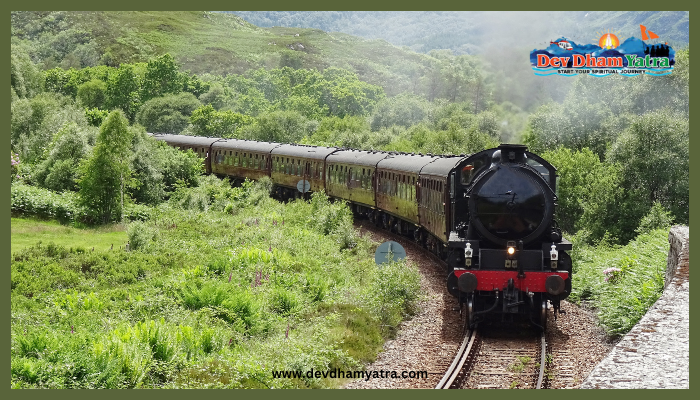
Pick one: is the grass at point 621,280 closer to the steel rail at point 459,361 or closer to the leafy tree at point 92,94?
the steel rail at point 459,361

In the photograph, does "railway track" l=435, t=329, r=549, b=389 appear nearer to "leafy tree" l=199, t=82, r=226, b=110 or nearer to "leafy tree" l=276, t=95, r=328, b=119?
"leafy tree" l=276, t=95, r=328, b=119

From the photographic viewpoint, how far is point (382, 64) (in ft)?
493

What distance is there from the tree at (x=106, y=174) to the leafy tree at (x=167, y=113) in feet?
199

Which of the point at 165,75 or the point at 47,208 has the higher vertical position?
the point at 165,75

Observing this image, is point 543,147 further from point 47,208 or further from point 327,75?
point 327,75

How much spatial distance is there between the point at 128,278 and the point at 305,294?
5196 mm

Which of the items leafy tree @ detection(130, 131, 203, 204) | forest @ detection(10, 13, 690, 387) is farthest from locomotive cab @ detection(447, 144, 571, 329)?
leafy tree @ detection(130, 131, 203, 204)

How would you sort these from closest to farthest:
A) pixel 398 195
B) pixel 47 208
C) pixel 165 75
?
pixel 398 195, pixel 47 208, pixel 165 75

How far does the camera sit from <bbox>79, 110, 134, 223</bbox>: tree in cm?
3291

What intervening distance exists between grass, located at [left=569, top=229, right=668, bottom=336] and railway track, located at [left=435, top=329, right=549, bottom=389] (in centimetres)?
188

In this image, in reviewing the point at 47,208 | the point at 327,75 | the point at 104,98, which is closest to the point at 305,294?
the point at 47,208

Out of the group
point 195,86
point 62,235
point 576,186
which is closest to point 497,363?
point 62,235

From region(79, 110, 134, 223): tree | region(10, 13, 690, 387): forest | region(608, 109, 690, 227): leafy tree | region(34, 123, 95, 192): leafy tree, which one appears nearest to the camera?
region(10, 13, 690, 387): forest

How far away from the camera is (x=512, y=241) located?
16.3 metres
